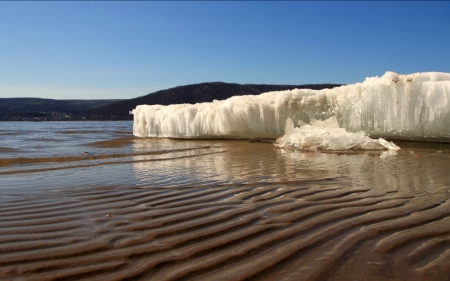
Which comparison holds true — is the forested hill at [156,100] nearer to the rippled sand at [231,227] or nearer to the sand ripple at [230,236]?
the rippled sand at [231,227]

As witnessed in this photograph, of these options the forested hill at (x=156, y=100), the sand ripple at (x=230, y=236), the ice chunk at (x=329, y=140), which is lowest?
the sand ripple at (x=230, y=236)

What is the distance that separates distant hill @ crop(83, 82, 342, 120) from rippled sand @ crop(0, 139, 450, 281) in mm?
73202

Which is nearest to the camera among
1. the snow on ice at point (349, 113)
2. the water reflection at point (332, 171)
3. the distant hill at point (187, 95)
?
the water reflection at point (332, 171)

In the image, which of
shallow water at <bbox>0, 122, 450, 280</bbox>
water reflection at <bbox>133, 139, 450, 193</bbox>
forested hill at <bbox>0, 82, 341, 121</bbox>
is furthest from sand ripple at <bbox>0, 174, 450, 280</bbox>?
forested hill at <bbox>0, 82, 341, 121</bbox>

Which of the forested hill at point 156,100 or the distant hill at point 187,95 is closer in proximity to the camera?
the forested hill at point 156,100

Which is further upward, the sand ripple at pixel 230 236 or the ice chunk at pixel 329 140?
the ice chunk at pixel 329 140

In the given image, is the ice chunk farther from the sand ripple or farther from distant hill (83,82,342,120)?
distant hill (83,82,342,120)

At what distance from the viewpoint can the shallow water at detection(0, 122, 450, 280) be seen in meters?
2.32

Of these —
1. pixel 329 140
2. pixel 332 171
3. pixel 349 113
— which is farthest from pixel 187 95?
pixel 332 171

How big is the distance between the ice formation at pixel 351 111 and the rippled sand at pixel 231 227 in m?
5.06

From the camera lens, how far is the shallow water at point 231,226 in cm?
232

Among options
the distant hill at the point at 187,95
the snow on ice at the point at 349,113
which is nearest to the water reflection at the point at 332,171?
the snow on ice at the point at 349,113

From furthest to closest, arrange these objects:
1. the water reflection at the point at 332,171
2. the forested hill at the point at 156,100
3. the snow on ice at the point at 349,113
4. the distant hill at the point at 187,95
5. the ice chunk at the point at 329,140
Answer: the distant hill at the point at 187,95 → the forested hill at the point at 156,100 → the snow on ice at the point at 349,113 → the ice chunk at the point at 329,140 → the water reflection at the point at 332,171

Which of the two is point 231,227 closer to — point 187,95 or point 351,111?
point 351,111
